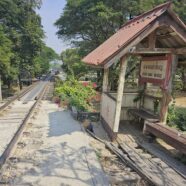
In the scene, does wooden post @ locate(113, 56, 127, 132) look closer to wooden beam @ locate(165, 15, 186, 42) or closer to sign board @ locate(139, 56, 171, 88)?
sign board @ locate(139, 56, 171, 88)

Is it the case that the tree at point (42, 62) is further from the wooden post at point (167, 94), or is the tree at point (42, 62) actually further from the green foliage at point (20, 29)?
the wooden post at point (167, 94)

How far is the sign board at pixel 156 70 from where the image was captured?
7.88m

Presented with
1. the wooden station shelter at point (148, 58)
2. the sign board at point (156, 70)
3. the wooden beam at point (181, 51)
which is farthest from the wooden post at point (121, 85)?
the wooden beam at point (181, 51)

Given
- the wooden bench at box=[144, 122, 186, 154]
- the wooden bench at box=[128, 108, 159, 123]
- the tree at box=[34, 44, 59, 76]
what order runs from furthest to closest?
the tree at box=[34, 44, 59, 76] < the wooden bench at box=[128, 108, 159, 123] < the wooden bench at box=[144, 122, 186, 154]

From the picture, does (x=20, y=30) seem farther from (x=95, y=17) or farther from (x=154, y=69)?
(x=154, y=69)

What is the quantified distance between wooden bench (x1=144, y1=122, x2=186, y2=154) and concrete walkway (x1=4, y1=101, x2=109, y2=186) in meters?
1.94

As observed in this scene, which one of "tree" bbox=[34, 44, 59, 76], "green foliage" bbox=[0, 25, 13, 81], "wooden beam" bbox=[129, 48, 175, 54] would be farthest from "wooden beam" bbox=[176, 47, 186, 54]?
"tree" bbox=[34, 44, 59, 76]

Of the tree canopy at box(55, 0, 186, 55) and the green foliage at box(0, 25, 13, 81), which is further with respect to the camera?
the tree canopy at box(55, 0, 186, 55)

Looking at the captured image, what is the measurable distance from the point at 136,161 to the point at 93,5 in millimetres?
17489

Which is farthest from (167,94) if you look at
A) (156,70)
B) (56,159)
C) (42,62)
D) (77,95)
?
(42,62)

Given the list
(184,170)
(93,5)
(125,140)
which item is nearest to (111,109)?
(125,140)

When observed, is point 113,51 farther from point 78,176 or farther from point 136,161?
point 78,176

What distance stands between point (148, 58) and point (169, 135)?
3.42 metres

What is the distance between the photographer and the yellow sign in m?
8.06
